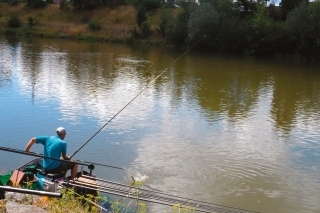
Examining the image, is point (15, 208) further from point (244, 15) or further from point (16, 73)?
point (244, 15)

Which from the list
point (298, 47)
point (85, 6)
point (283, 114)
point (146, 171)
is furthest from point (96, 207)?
point (85, 6)

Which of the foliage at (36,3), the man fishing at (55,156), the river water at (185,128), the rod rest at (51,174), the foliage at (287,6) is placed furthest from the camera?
the foliage at (36,3)

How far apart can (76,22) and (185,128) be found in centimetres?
4287

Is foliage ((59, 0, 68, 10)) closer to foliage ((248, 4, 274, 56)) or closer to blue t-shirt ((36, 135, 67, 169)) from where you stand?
foliage ((248, 4, 274, 56))

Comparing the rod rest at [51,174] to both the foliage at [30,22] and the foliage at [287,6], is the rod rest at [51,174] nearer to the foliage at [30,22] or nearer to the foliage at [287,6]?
the foliage at [287,6]

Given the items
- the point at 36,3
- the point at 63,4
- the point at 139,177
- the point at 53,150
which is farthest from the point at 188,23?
the point at 53,150

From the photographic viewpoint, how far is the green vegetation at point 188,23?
4260 cm

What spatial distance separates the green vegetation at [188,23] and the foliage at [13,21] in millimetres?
115

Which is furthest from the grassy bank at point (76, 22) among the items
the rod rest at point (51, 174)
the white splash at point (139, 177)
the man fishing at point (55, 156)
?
the rod rest at point (51, 174)

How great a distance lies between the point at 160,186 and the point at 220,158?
2.60m

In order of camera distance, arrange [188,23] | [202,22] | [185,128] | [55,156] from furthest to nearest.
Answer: [188,23] → [202,22] → [185,128] → [55,156]

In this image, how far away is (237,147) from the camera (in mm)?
12375

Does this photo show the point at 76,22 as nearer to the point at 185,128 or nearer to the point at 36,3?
the point at 36,3

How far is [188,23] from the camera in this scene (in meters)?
42.5
